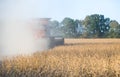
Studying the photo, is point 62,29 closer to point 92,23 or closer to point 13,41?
point 92,23

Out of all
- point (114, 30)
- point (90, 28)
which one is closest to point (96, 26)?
point (90, 28)

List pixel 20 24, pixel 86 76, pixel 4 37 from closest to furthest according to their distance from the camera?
pixel 86 76, pixel 4 37, pixel 20 24

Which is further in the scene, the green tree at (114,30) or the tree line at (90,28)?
the tree line at (90,28)

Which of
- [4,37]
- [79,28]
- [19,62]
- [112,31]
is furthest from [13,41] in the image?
[79,28]

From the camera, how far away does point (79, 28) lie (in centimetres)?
9856

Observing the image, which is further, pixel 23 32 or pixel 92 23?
pixel 92 23

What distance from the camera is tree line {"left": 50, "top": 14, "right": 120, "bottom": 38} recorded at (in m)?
89.8

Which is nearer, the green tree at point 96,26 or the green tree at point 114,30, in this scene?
the green tree at point 114,30

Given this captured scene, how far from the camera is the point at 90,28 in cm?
9212

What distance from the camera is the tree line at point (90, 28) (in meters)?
89.8

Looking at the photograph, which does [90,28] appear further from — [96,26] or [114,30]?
[114,30]

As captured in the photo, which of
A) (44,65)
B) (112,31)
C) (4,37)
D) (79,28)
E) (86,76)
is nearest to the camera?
(86,76)

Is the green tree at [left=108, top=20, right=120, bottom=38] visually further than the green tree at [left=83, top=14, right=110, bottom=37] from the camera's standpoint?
No

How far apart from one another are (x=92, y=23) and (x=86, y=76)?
8385 cm
